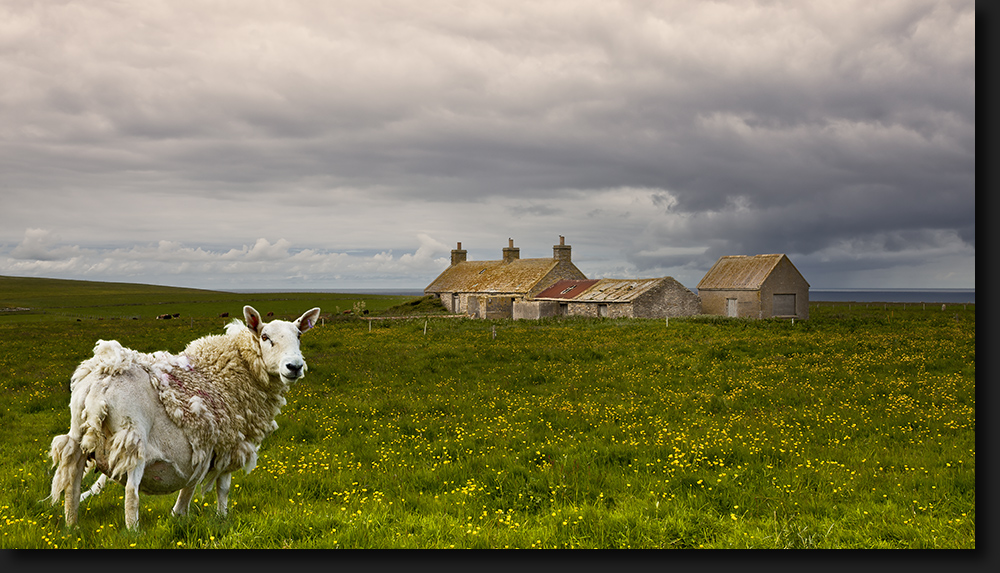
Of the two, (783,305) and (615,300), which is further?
(783,305)

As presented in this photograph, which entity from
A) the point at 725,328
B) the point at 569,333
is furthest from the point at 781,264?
the point at 569,333

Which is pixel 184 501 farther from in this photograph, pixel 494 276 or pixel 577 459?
pixel 494 276

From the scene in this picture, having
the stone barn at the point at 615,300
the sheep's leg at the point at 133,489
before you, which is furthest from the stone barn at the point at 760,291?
the sheep's leg at the point at 133,489

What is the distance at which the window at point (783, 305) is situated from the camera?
54.6 m

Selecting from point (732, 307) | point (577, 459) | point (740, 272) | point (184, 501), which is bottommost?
point (577, 459)

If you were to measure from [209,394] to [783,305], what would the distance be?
2311 inches

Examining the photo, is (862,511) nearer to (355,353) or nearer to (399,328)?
(355,353)

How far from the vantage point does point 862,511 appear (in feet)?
22.0

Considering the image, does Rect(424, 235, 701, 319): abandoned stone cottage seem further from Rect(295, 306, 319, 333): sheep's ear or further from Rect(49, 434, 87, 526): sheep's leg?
Rect(49, 434, 87, 526): sheep's leg

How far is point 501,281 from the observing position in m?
64.6

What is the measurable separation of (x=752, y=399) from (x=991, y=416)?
11013mm

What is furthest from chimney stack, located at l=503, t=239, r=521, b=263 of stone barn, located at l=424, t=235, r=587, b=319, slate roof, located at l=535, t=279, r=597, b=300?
slate roof, located at l=535, t=279, r=597, b=300

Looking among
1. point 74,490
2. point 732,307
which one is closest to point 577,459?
point 74,490

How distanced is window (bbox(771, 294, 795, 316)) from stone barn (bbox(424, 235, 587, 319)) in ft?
67.8
